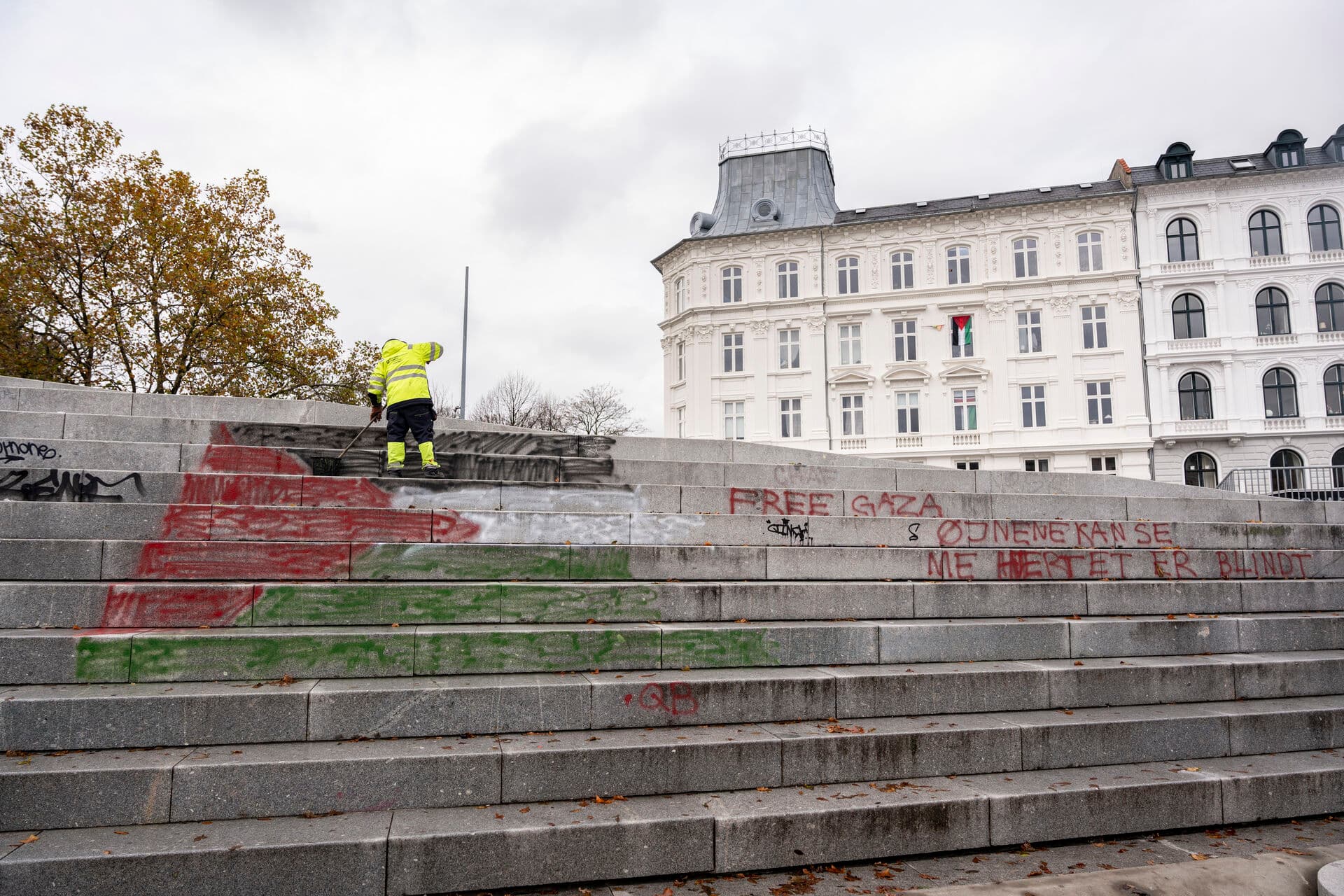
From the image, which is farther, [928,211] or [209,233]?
[928,211]

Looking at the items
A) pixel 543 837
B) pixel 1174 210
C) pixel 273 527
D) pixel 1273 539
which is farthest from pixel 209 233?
pixel 1174 210

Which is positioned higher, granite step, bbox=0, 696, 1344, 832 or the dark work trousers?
the dark work trousers

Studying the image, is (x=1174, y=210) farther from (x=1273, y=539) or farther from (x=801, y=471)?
(x=801, y=471)

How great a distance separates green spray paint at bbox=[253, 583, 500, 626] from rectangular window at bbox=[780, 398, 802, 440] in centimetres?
3594

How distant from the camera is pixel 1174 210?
37812 mm

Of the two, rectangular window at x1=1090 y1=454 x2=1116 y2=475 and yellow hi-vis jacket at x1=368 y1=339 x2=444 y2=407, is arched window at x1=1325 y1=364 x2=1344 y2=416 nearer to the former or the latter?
rectangular window at x1=1090 y1=454 x2=1116 y2=475

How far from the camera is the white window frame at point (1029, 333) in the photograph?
39.2 m

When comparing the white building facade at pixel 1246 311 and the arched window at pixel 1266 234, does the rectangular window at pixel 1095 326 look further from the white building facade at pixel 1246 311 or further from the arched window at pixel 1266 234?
the arched window at pixel 1266 234

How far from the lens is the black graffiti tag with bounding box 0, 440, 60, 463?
818cm

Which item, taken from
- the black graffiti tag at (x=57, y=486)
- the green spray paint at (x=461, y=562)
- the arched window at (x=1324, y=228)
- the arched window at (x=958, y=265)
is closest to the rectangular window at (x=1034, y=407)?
the arched window at (x=958, y=265)

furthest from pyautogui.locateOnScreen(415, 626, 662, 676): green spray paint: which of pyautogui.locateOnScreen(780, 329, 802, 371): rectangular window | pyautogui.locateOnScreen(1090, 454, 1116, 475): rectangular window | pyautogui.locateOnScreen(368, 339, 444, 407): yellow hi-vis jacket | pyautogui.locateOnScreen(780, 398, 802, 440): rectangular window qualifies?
pyautogui.locateOnScreen(780, 329, 802, 371): rectangular window

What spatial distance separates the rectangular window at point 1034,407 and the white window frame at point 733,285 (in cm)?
1553

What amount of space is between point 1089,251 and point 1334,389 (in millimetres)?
12042

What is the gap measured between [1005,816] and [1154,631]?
3.29 meters
